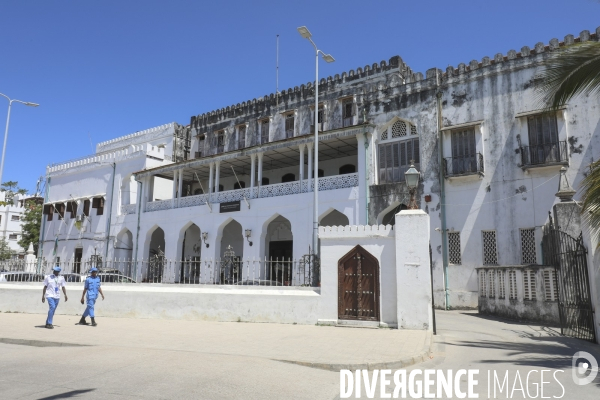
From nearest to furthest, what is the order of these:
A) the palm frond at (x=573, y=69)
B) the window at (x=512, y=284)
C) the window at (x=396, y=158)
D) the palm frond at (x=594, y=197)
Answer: the palm frond at (x=594, y=197), the palm frond at (x=573, y=69), the window at (x=512, y=284), the window at (x=396, y=158)

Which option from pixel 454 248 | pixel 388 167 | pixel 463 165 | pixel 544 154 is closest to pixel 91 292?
pixel 388 167

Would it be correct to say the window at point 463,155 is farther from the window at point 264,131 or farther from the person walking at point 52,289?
the person walking at point 52,289

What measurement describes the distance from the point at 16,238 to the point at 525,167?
49.2 m

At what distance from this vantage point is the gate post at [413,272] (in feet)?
33.0

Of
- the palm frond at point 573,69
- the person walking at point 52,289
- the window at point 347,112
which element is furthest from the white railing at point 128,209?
the palm frond at point 573,69

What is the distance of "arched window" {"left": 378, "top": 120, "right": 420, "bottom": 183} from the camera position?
19047mm

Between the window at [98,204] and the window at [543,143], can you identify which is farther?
the window at [98,204]

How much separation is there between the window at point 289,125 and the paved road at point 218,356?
14697 millimetres

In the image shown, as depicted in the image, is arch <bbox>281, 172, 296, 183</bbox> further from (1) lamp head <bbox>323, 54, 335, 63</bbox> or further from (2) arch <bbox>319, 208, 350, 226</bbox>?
(1) lamp head <bbox>323, 54, 335, 63</bbox>

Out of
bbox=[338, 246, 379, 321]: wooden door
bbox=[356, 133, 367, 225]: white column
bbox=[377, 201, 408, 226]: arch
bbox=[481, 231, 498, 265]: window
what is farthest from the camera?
bbox=[356, 133, 367, 225]: white column

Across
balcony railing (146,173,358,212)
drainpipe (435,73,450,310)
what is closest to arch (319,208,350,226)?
balcony railing (146,173,358,212)

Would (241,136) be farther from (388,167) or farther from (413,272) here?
(413,272)

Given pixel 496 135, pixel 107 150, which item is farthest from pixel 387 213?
pixel 107 150

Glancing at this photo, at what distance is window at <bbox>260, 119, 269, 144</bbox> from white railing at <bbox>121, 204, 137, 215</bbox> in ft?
28.0
